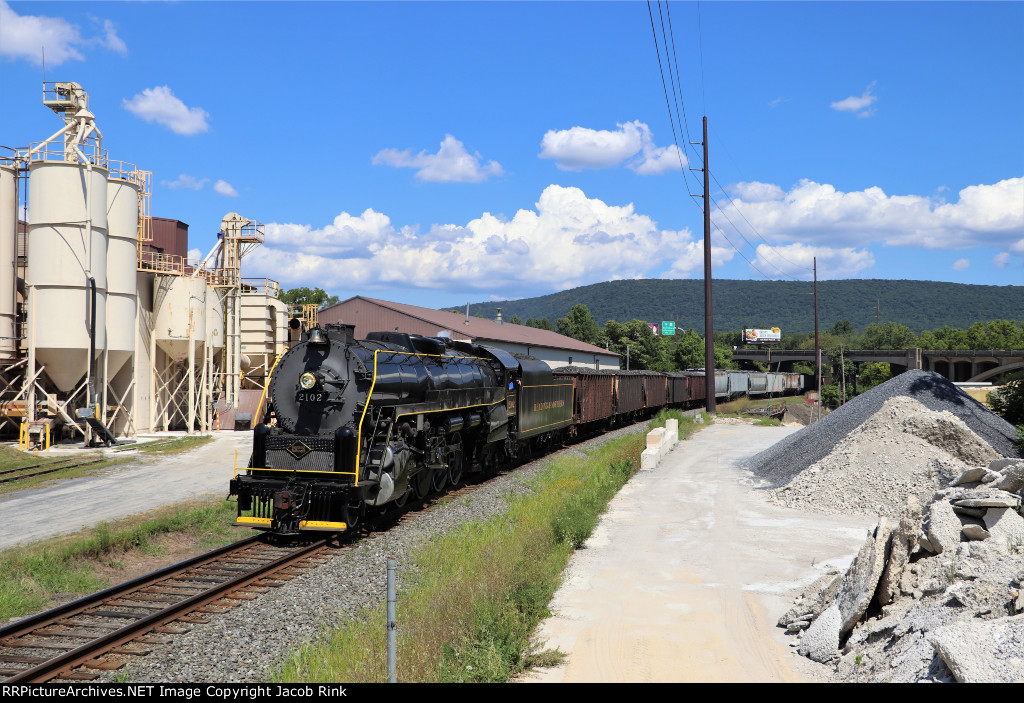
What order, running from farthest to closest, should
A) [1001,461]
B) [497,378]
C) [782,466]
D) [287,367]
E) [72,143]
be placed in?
[72,143] < [497,378] < [782,466] < [287,367] < [1001,461]

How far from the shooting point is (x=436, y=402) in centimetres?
1537

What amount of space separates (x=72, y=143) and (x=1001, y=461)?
105ft

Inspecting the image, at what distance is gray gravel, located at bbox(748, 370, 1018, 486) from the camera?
1786cm

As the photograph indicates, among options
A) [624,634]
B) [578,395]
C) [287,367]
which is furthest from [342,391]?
[578,395]

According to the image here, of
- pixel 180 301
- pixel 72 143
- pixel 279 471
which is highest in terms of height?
pixel 72 143

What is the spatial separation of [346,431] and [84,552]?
15.7 feet

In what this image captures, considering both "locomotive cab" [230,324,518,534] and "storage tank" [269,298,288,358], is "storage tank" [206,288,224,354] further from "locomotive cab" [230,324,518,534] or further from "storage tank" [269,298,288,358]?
"locomotive cab" [230,324,518,534]

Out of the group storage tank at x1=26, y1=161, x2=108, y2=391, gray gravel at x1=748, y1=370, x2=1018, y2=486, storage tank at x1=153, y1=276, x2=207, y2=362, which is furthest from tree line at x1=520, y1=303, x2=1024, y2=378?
storage tank at x1=26, y1=161, x2=108, y2=391

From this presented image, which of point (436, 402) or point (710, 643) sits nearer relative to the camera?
point (710, 643)

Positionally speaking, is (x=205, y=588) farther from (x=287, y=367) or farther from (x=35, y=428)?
(x=35, y=428)

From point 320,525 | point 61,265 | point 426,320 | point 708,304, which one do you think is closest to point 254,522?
point 320,525

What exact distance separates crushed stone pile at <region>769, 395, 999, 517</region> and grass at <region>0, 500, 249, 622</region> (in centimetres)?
1228

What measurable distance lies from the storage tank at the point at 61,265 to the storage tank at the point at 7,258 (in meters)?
1.19

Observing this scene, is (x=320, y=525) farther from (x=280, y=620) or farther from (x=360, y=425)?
(x=280, y=620)
